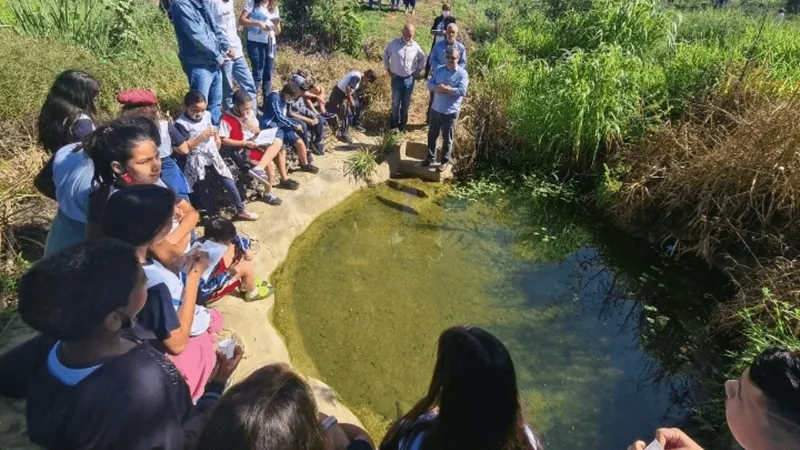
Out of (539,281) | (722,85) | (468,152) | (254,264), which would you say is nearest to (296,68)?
(468,152)

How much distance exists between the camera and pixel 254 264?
4.39m

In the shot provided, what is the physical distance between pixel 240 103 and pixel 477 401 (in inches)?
156

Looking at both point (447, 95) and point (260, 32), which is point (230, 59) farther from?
point (447, 95)

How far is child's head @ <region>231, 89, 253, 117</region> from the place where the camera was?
4867 millimetres

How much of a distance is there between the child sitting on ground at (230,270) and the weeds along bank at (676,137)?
313 centimetres

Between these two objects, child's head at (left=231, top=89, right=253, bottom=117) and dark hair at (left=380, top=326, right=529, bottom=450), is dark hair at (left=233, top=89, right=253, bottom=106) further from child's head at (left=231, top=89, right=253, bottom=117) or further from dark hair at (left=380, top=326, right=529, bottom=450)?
dark hair at (left=380, top=326, right=529, bottom=450)

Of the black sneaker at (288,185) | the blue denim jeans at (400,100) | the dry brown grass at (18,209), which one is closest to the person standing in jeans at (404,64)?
the blue denim jeans at (400,100)

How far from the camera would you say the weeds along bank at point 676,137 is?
4.34m

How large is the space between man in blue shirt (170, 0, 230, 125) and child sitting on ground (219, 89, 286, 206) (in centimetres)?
34

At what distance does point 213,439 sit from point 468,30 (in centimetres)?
1268

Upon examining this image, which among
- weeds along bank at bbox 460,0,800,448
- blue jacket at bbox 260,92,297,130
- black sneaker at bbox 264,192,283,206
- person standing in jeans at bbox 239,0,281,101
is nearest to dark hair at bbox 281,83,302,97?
blue jacket at bbox 260,92,297,130

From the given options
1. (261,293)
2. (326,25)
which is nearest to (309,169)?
(261,293)

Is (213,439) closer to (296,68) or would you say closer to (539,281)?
(539,281)

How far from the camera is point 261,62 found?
6.31 meters
